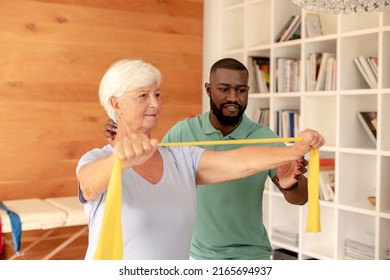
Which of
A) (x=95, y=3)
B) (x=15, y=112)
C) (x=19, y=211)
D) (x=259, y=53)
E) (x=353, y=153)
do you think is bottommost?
(x=19, y=211)

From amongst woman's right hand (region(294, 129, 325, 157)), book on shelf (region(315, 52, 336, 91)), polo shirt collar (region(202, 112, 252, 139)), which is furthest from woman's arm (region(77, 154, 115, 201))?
book on shelf (region(315, 52, 336, 91))

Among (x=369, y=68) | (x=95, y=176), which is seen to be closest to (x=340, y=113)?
(x=369, y=68)

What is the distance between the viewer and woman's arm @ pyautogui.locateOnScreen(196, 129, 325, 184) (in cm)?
153

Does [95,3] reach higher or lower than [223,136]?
higher

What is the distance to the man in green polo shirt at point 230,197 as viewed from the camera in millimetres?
1878

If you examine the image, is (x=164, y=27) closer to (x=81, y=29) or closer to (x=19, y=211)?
(x=81, y=29)

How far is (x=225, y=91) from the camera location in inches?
75.7

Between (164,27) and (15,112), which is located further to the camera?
(164,27)

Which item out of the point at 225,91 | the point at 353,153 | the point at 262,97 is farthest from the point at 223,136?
the point at 262,97

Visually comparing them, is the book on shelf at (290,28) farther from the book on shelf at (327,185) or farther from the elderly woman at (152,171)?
the elderly woman at (152,171)

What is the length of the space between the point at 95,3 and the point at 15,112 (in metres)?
0.82

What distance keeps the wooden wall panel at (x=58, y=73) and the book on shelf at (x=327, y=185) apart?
1109 mm

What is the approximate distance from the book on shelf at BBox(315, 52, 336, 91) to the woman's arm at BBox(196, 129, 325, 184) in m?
1.57
